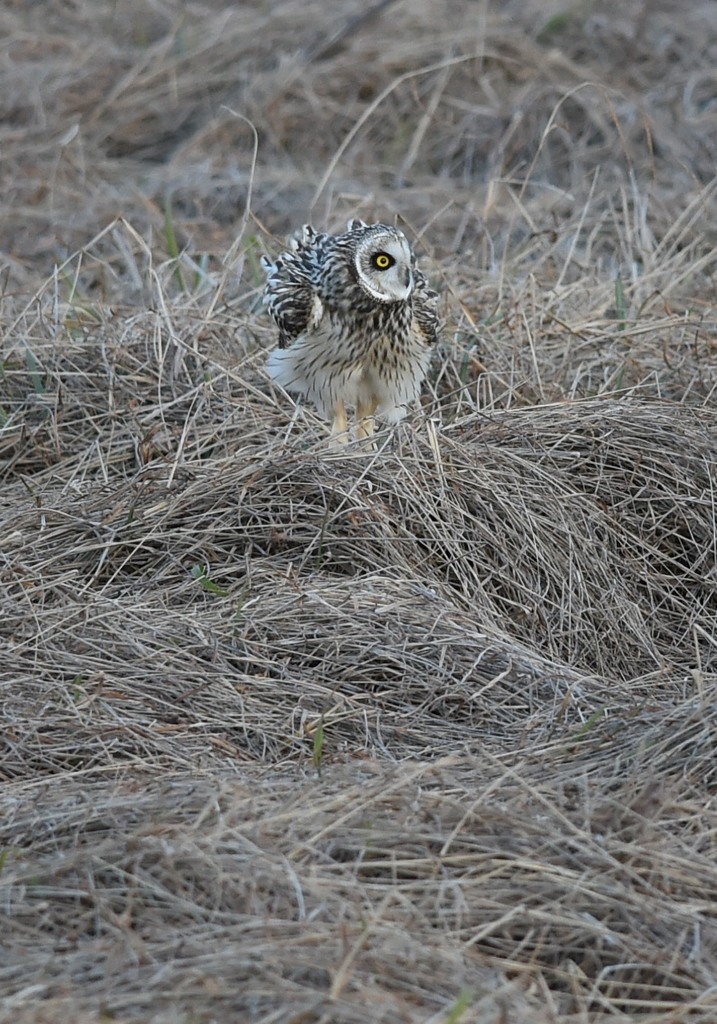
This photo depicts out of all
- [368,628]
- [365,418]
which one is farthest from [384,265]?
[368,628]

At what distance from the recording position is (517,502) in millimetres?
4445

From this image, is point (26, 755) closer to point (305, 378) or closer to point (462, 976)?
point (462, 976)

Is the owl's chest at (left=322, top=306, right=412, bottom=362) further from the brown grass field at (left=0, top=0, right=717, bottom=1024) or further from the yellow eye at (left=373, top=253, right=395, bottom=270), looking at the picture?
the brown grass field at (left=0, top=0, right=717, bottom=1024)

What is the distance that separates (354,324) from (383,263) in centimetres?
25

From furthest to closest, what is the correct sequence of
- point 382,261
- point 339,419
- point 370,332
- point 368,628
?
point 339,419
point 370,332
point 382,261
point 368,628

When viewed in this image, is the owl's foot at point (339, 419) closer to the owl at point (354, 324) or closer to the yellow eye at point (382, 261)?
the owl at point (354, 324)

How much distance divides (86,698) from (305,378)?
190cm

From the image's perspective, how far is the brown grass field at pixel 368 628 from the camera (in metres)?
2.65

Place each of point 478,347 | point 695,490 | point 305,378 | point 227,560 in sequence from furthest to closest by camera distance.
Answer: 1. point 478,347
2. point 305,378
3. point 695,490
4. point 227,560

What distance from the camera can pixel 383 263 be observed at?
15.9 ft

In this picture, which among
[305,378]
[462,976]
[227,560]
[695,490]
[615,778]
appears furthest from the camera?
[305,378]

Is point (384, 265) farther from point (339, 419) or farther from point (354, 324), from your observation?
point (339, 419)

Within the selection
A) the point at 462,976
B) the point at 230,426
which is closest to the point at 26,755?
the point at 462,976

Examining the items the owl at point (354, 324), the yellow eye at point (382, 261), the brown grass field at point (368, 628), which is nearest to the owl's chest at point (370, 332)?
the owl at point (354, 324)
